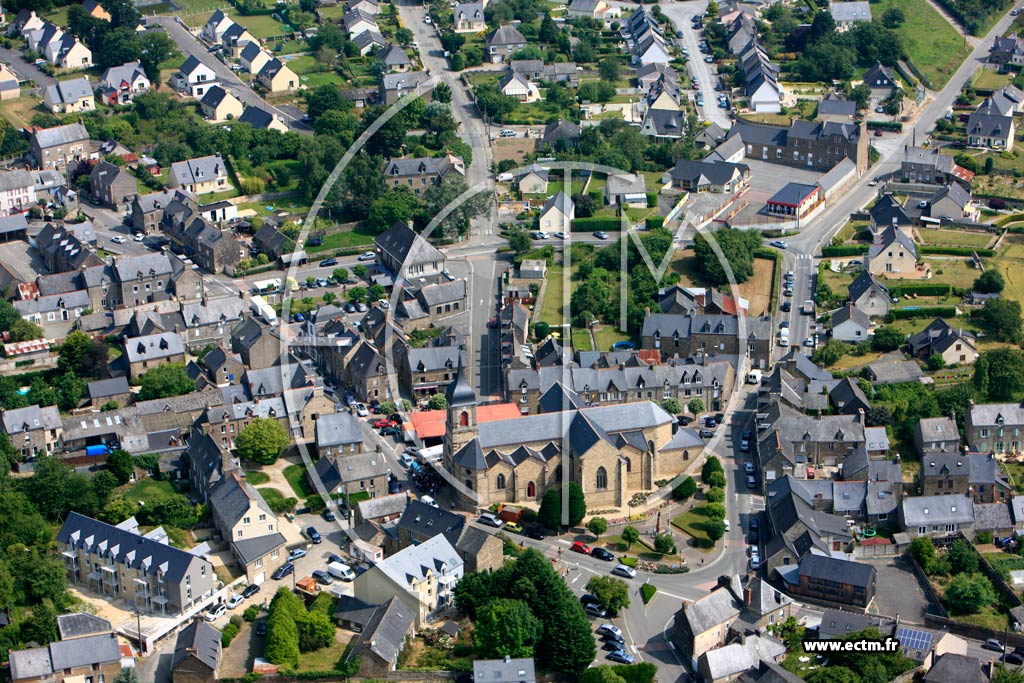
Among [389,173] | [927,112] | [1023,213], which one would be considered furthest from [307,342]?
[927,112]

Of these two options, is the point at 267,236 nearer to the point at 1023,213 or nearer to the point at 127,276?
the point at 127,276

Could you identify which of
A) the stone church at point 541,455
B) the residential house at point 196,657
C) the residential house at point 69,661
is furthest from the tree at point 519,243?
the residential house at point 69,661

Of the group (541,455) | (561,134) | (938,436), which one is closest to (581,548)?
(541,455)

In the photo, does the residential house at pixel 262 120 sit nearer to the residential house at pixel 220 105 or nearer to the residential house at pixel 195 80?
the residential house at pixel 220 105

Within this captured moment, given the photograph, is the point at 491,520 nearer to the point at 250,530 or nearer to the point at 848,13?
the point at 250,530

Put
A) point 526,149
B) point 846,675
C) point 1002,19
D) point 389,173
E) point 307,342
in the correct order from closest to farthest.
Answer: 1. point 846,675
2. point 307,342
3. point 389,173
4. point 526,149
5. point 1002,19

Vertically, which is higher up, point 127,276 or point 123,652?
point 127,276
